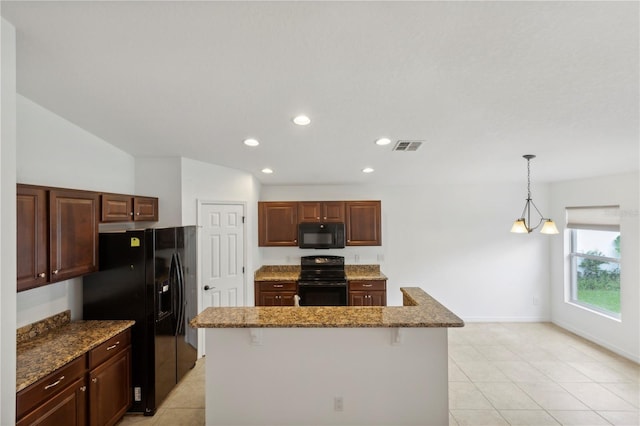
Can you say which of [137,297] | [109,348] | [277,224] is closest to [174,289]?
[137,297]

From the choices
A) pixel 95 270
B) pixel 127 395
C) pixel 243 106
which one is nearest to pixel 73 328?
pixel 95 270

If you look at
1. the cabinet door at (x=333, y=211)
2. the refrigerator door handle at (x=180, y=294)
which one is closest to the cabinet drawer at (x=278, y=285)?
the cabinet door at (x=333, y=211)

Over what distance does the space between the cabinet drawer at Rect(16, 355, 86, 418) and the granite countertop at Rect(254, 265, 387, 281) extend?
2588 mm

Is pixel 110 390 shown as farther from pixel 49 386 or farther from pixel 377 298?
pixel 377 298

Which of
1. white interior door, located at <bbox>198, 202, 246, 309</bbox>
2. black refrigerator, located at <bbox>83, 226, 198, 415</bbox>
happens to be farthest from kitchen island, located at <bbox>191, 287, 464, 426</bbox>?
white interior door, located at <bbox>198, 202, 246, 309</bbox>

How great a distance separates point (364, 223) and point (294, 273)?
1.51 metres

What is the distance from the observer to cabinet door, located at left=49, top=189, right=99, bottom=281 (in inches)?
76.5

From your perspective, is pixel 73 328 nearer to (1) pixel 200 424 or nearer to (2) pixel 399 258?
(1) pixel 200 424

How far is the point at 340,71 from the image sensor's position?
1.45 meters

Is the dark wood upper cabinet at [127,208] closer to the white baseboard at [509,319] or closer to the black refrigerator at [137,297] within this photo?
the black refrigerator at [137,297]

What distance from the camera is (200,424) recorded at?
7.86 ft

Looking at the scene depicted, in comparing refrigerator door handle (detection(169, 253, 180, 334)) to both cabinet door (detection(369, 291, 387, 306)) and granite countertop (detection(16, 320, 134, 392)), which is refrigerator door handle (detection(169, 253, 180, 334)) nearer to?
granite countertop (detection(16, 320, 134, 392))

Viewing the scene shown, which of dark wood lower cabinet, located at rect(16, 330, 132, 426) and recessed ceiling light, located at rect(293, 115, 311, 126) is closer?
dark wood lower cabinet, located at rect(16, 330, 132, 426)

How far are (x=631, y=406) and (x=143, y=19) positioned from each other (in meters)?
4.84
